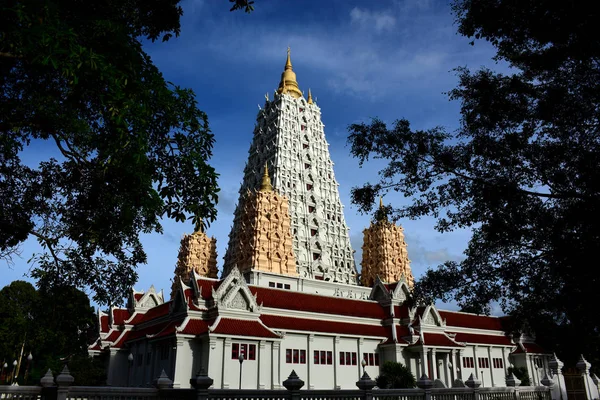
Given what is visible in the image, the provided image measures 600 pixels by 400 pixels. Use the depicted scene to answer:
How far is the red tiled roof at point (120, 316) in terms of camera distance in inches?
1893

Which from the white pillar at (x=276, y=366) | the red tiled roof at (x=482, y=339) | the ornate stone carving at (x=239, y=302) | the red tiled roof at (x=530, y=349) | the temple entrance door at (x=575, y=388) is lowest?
the temple entrance door at (x=575, y=388)

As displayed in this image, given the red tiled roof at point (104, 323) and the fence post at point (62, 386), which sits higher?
the red tiled roof at point (104, 323)

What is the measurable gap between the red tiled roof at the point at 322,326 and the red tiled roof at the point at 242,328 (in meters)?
1.55

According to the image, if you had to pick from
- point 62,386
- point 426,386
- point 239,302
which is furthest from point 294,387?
point 239,302

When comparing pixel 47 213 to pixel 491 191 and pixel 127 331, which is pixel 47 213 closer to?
pixel 491 191

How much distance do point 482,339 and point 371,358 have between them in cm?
1433

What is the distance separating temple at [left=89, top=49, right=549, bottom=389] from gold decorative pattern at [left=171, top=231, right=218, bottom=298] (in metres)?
5.14

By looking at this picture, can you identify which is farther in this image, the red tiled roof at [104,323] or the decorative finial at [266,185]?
the decorative finial at [266,185]

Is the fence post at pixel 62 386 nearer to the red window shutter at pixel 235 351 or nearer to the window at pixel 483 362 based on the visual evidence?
the red window shutter at pixel 235 351

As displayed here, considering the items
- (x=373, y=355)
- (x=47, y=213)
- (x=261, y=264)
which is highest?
(x=261, y=264)

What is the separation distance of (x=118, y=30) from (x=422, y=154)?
12337 mm

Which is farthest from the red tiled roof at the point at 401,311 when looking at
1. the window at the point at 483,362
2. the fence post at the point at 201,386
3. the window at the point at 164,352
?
the fence post at the point at 201,386

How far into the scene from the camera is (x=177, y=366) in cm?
3222

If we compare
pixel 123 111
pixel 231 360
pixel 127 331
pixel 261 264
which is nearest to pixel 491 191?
pixel 123 111
